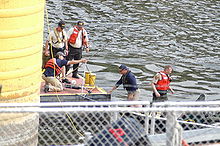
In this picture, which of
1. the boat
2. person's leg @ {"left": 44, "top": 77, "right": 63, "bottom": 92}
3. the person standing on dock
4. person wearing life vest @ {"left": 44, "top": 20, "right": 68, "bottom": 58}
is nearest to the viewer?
the person standing on dock

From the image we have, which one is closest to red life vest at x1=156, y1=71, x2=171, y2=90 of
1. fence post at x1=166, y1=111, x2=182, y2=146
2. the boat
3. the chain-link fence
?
the boat

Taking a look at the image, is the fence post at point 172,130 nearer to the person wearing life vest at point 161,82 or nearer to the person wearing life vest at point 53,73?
the person wearing life vest at point 161,82

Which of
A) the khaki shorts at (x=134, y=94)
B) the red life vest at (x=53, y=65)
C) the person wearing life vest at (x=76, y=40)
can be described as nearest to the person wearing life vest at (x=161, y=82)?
the khaki shorts at (x=134, y=94)

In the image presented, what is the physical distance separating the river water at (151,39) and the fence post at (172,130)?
35.2ft

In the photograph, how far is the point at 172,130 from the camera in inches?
274

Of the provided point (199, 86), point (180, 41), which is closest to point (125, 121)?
point (199, 86)

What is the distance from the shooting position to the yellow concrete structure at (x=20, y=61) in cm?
1003

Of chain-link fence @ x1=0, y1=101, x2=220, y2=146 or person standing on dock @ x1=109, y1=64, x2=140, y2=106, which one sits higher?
chain-link fence @ x1=0, y1=101, x2=220, y2=146

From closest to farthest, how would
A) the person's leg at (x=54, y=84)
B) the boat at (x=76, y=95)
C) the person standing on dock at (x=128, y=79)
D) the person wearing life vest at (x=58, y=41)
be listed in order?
the person standing on dock at (x=128, y=79)
the boat at (x=76, y=95)
the person's leg at (x=54, y=84)
the person wearing life vest at (x=58, y=41)

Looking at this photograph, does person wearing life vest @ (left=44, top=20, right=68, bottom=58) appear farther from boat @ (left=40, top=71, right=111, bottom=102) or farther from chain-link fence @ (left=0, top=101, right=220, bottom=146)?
chain-link fence @ (left=0, top=101, right=220, bottom=146)

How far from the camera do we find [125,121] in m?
7.79

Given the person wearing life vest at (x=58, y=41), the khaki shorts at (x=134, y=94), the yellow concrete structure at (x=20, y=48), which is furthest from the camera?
the person wearing life vest at (x=58, y=41)

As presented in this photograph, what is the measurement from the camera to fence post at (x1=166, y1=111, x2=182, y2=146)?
22.7 ft

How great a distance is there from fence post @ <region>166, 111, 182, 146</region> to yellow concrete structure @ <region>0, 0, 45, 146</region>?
144 inches
